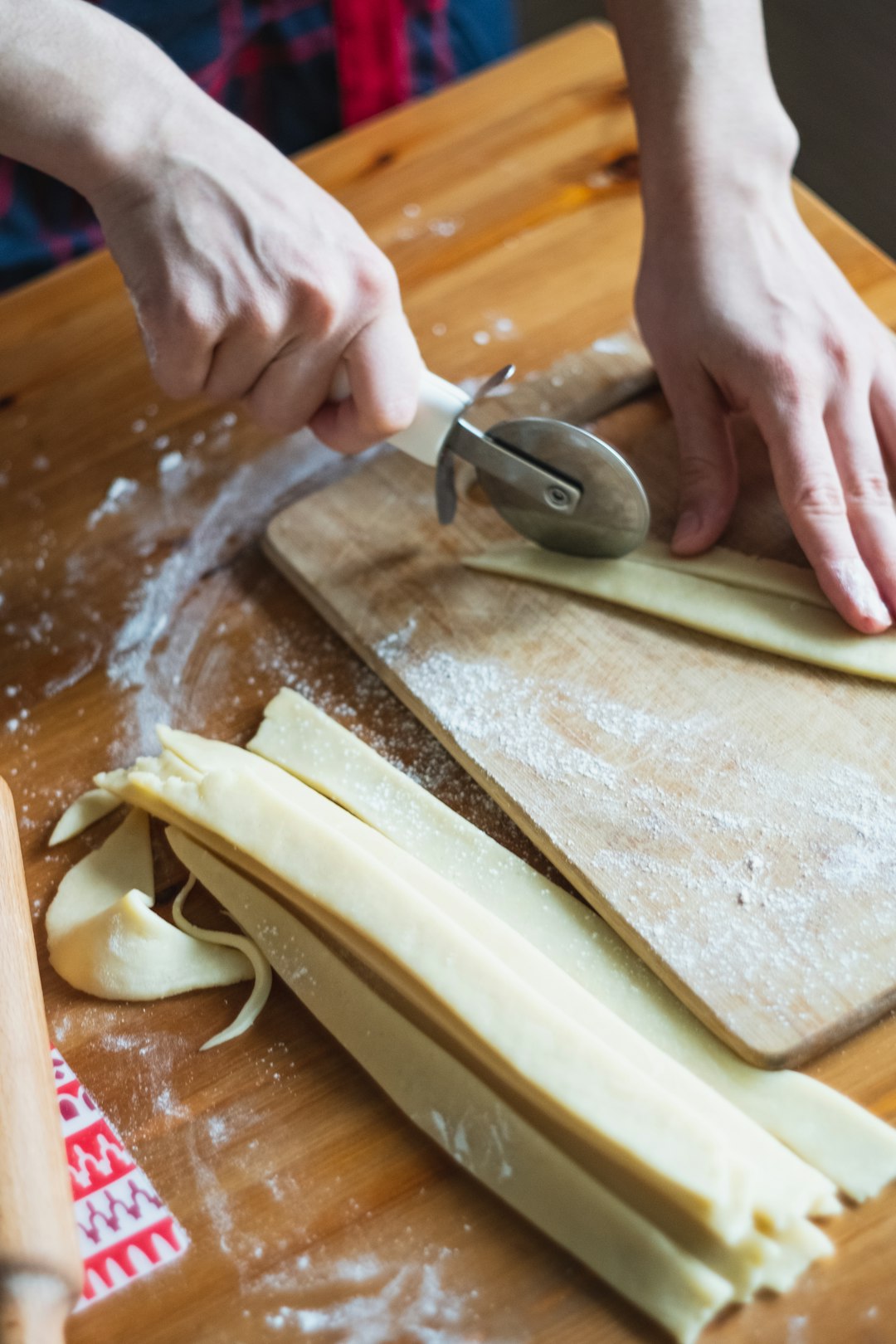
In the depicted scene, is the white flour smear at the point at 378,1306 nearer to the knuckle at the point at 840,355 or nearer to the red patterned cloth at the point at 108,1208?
the red patterned cloth at the point at 108,1208

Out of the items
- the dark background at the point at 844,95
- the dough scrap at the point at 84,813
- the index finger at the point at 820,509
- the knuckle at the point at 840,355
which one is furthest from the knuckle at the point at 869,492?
the dark background at the point at 844,95

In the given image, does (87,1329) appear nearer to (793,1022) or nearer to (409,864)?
(409,864)

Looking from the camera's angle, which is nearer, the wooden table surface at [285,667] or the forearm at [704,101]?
the wooden table surface at [285,667]

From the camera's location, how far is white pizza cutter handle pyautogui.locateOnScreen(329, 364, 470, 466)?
137 cm

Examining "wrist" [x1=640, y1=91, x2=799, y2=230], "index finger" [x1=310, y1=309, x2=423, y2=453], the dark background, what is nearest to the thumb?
"wrist" [x1=640, y1=91, x2=799, y2=230]

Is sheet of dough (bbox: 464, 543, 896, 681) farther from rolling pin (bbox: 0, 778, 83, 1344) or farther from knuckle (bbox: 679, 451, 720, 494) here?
rolling pin (bbox: 0, 778, 83, 1344)

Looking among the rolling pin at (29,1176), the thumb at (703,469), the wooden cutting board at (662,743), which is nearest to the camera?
the rolling pin at (29,1176)

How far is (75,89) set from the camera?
48.2 inches

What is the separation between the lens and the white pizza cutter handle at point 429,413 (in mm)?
1366

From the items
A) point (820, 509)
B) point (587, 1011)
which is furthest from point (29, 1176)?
point (820, 509)

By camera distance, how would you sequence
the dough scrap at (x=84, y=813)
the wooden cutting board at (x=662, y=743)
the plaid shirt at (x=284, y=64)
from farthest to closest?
1. the plaid shirt at (x=284, y=64)
2. the dough scrap at (x=84, y=813)
3. the wooden cutting board at (x=662, y=743)

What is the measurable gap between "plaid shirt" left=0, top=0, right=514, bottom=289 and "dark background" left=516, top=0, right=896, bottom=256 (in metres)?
1.43

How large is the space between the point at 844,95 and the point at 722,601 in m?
2.61

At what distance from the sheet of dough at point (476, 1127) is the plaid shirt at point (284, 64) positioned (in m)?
1.18
